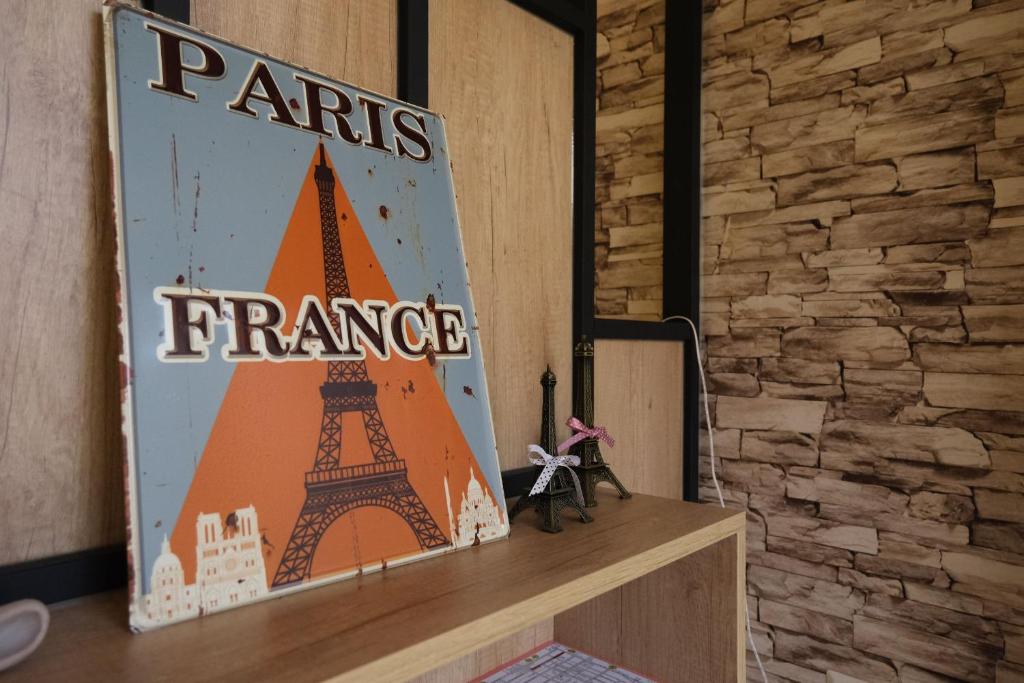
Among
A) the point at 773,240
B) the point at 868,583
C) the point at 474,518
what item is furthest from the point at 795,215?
the point at 474,518

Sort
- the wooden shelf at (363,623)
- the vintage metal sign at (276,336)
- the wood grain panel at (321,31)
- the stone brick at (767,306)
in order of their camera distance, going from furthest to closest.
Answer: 1. the stone brick at (767,306)
2. the wood grain panel at (321,31)
3. the vintage metal sign at (276,336)
4. the wooden shelf at (363,623)

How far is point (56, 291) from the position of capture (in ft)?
2.16

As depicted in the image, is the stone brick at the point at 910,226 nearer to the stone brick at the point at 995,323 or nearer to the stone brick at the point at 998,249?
the stone brick at the point at 998,249

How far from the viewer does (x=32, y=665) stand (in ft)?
1.69

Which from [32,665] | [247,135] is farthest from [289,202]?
[32,665]

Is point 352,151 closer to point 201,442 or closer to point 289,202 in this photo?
point 289,202

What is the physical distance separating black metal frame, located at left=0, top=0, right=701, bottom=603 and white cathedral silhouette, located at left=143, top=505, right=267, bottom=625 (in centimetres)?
13

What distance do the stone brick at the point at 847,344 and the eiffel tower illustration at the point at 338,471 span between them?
1.14 metres

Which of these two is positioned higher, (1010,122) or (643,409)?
(1010,122)

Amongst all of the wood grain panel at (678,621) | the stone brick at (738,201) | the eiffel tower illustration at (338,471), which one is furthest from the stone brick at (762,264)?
the eiffel tower illustration at (338,471)

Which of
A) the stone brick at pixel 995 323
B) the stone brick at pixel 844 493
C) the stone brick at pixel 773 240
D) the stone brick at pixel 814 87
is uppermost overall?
the stone brick at pixel 814 87

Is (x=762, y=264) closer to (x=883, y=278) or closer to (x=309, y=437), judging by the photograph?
(x=883, y=278)

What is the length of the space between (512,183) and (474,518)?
24.6 inches

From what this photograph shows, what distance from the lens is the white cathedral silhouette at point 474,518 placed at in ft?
2.76
